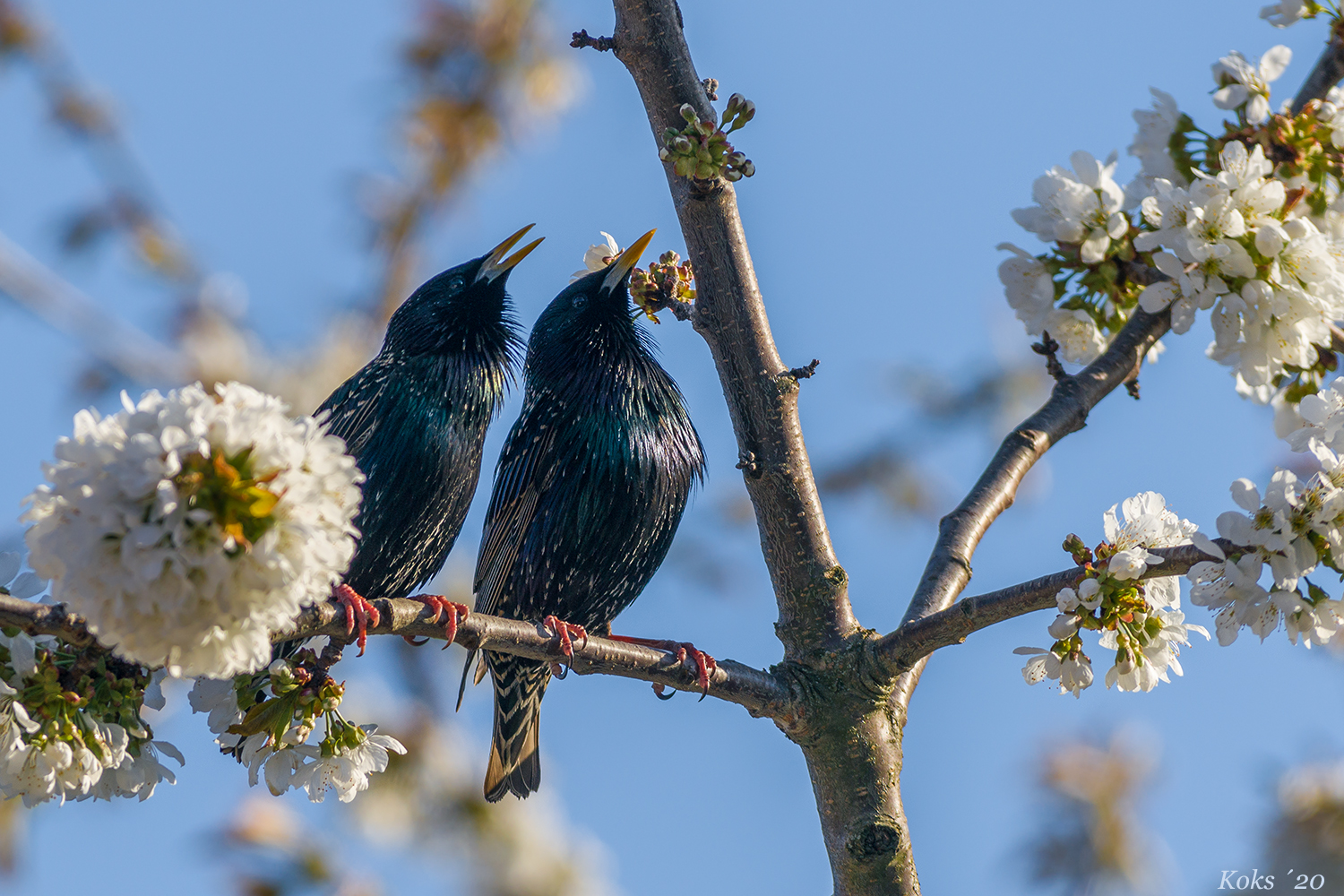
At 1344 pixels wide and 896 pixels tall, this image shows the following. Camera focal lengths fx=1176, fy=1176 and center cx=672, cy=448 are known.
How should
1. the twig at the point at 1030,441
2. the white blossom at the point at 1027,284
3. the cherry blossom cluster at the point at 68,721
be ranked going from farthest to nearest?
the twig at the point at 1030,441, the white blossom at the point at 1027,284, the cherry blossom cluster at the point at 68,721

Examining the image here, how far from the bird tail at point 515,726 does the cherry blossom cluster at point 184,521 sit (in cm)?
208

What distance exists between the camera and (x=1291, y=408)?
2.19 m

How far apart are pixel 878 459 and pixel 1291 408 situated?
3705 millimetres

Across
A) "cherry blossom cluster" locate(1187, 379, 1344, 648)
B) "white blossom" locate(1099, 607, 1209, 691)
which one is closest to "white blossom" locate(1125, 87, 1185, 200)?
"cherry blossom cluster" locate(1187, 379, 1344, 648)

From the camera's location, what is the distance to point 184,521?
126 centimetres

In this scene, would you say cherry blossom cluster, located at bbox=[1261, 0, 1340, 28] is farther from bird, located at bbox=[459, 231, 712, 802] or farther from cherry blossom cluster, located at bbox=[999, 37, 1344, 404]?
bird, located at bbox=[459, 231, 712, 802]

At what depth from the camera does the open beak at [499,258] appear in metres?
3.58

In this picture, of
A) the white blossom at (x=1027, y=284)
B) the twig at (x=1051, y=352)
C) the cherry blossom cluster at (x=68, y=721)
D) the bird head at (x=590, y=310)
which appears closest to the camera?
the cherry blossom cluster at (x=68, y=721)

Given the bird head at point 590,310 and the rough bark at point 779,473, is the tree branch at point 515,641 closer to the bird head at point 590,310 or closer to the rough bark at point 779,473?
the rough bark at point 779,473

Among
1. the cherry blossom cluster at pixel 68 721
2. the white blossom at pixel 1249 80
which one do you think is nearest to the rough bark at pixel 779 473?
the white blossom at pixel 1249 80

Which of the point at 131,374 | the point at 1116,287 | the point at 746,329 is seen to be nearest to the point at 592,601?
the point at 746,329

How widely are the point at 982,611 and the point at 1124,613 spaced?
0.22 meters

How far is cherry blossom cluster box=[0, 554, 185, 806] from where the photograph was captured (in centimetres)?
171

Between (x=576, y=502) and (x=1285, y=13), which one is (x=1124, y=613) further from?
(x=576, y=502)
